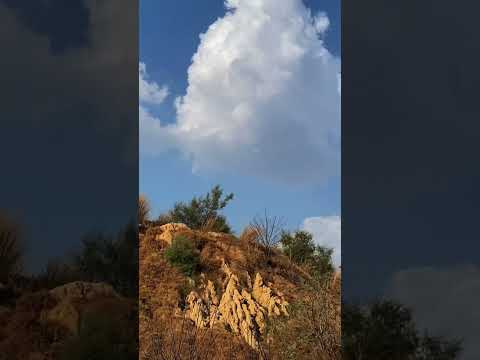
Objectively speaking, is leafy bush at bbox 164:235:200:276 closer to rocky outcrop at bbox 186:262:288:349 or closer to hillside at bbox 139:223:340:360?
hillside at bbox 139:223:340:360

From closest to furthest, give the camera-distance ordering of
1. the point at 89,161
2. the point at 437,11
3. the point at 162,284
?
1. the point at 89,161
2. the point at 437,11
3. the point at 162,284

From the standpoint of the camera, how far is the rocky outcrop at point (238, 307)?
9586mm

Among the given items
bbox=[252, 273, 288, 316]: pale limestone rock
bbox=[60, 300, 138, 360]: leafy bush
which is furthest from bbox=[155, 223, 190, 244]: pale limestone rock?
bbox=[60, 300, 138, 360]: leafy bush

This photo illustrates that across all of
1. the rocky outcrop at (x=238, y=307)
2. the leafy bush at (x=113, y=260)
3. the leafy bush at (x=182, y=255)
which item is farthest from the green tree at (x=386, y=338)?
the leafy bush at (x=182, y=255)

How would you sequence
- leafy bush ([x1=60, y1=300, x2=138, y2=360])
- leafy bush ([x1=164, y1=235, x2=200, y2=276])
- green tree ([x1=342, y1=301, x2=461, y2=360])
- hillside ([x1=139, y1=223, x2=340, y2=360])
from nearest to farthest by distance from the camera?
leafy bush ([x1=60, y1=300, x2=138, y2=360]) < green tree ([x1=342, y1=301, x2=461, y2=360]) < hillside ([x1=139, y1=223, x2=340, y2=360]) < leafy bush ([x1=164, y1=235, x2=200, y2=276])

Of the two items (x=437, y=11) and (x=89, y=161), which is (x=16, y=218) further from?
(x=437, y=11)

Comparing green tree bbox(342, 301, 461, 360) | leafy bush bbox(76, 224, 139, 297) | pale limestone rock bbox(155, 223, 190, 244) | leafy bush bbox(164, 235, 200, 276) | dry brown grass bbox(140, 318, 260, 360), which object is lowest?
dry brown grass bbox(140, 318, 260, 360)

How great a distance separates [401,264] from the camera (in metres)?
4.67

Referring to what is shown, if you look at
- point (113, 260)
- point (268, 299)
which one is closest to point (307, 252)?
point (268, 299)

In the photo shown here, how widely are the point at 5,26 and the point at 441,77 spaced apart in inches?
124

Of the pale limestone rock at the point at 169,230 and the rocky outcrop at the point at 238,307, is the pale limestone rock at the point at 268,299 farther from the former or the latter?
the pale limestone rock at the point at 169,230

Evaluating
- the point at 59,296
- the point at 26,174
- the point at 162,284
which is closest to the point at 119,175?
the point at 26,174

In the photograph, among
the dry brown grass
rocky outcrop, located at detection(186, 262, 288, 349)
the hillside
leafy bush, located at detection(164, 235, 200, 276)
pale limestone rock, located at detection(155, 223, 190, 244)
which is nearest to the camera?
the dry brown grass

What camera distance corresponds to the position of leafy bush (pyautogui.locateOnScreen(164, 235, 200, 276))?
10.5 metres
